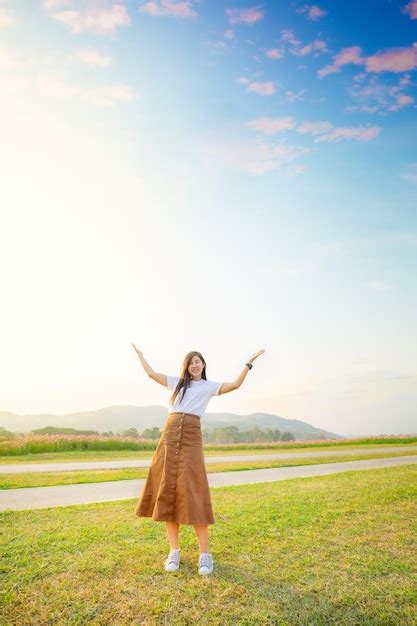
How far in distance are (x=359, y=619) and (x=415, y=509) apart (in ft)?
16.0

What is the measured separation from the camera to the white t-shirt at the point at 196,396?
5.02 m

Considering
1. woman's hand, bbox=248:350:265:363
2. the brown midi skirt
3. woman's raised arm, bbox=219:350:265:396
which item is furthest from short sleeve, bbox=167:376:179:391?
woman's hand, bbox=248:350:265:363

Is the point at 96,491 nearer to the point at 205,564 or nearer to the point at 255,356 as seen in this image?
the point at 205,564

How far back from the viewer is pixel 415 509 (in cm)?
791

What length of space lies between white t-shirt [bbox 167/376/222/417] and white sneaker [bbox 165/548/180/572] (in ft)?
4.94

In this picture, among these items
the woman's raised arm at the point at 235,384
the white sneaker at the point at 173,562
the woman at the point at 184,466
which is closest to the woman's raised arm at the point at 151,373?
the woman at the point at 184,466

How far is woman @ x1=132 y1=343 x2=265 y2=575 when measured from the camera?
4691 millimetres

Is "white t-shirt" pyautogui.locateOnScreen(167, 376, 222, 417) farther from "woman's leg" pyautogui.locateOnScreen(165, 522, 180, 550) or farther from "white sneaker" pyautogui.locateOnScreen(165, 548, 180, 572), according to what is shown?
"white sneaker" pyautogui.locateOnScreen(165, 548, 180, 572)

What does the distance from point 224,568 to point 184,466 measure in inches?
47.3

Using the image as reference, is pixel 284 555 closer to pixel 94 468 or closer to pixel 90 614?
pixel 90 614

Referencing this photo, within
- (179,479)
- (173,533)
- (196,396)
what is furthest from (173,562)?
(196,396)

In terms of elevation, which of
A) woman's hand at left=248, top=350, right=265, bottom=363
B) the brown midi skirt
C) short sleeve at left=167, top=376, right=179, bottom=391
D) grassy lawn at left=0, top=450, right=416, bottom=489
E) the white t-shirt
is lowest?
grassy lawn at left=0, top=450, right=416, bottom=489

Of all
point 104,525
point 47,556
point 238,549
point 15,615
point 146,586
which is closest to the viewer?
point 15,615

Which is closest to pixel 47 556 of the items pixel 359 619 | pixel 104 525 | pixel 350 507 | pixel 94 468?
pixel 104 525
